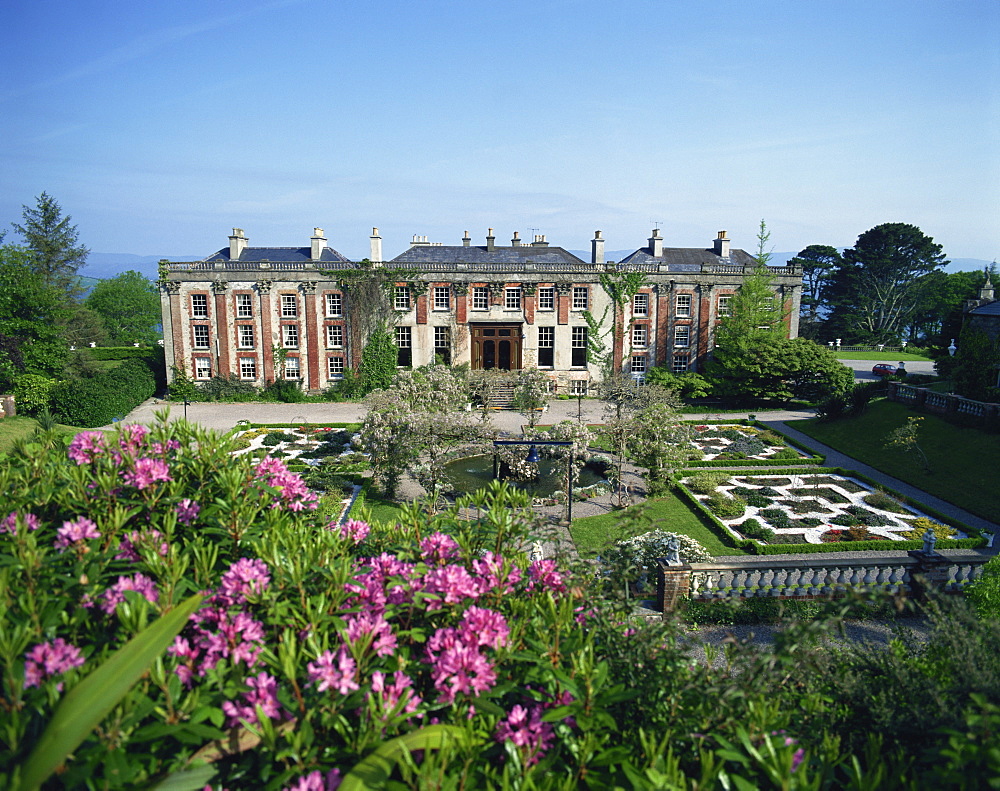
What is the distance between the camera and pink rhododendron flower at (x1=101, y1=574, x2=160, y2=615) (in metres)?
3.95

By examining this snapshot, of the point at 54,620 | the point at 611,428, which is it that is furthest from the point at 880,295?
the point at 54,620

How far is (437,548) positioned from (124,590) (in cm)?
223

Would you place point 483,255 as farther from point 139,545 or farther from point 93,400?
point 139,545

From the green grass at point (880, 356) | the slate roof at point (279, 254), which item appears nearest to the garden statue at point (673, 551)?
the slate roof at point (279, 254)

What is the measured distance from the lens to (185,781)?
3.04 meters

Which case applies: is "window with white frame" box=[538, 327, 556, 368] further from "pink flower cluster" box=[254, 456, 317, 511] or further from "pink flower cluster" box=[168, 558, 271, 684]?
"pink flower cluster" box=[168, 558, 271, 684]

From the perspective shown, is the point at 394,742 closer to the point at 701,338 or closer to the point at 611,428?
the point at 611,428

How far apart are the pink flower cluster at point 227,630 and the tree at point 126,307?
75343 millimetres

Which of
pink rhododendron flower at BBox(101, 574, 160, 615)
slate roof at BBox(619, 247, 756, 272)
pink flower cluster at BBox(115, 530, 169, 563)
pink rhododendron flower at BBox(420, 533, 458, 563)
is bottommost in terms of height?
pink rhododendron flower at BBox(420, 533, 458, 563)

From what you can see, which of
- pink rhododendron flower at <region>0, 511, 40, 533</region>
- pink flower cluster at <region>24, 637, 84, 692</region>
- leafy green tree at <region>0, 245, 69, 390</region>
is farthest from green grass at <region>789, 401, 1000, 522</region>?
leafy green tree at <region>0, 245, 69, 390</region>

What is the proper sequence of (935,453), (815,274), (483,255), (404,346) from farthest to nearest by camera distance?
(815,274)
(483,255)
(404,346)
(935,453)

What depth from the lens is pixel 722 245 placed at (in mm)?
44719

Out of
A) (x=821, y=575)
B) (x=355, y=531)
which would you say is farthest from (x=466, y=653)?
(x=821, y=575)

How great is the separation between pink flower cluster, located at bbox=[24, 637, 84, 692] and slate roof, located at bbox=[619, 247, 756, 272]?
4214cm
